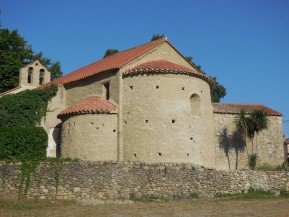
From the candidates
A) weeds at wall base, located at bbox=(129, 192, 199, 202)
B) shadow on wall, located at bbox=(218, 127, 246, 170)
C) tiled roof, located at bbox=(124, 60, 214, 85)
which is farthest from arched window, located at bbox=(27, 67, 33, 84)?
weeds at wall base, located at bbox=(129, 192, 199, 202)

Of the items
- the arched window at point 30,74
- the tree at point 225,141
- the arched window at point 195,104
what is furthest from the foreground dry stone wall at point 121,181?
the arched window at point 30,74

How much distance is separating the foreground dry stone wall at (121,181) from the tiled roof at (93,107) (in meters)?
5.13

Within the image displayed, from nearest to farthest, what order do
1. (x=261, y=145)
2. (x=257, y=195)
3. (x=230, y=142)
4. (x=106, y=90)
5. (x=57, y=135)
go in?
(x=257, y=195)
(x=106, y=90)
(x=57, y=135)
(x=230, y=142)
(x=261, y=145)

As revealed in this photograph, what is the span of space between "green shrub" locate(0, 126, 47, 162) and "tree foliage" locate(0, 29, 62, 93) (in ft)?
68.4

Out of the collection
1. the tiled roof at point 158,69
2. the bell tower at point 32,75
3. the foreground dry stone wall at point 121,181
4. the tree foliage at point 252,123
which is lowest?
the foreground dry stone wall at point 121,181

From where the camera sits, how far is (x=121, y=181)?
2383 centimetres

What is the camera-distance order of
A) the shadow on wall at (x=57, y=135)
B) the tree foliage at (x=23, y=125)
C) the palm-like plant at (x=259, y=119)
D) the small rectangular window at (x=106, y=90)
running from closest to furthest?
the tree foliage at (x=23, y=125), the small rectangular window at (x=106, y=90), the shadow on wall at (x=57, y=135), the palm-like plant at (x=259, y=119)

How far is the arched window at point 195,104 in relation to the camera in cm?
2966

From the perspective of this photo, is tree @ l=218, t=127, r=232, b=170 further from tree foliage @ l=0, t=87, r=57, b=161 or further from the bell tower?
the bell tower

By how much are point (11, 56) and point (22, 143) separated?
23937mm

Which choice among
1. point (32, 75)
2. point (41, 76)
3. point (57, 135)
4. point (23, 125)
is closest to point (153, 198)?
point (57, 135)

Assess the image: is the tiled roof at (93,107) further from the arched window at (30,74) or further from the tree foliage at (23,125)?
the arched window at (30,74)

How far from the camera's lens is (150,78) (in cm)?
2864

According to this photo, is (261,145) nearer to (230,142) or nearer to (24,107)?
(230,142)
